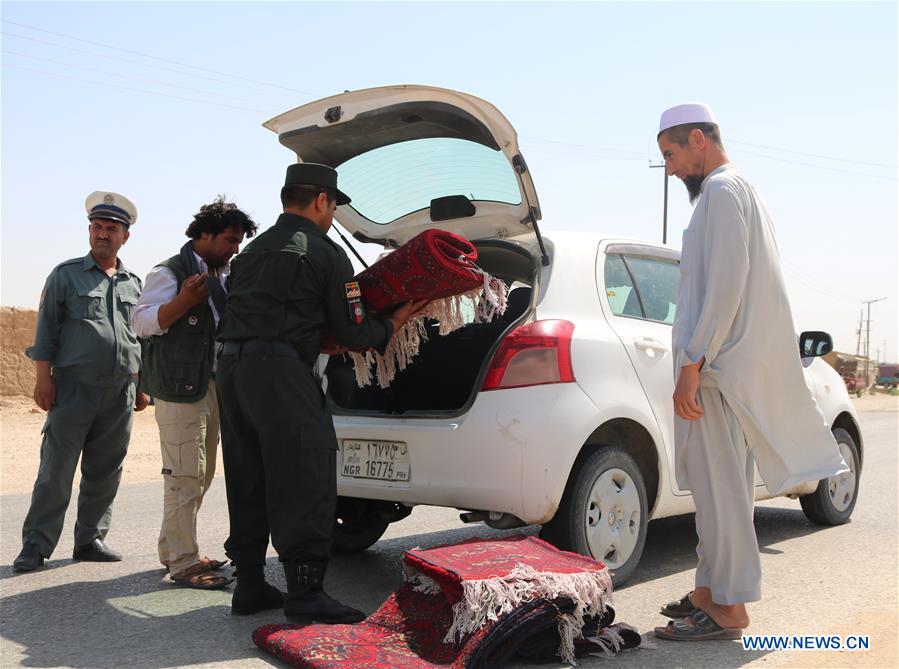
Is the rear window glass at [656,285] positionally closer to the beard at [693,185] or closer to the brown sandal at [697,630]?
the beard at [693,185]

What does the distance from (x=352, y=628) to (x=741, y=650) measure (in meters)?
1.60

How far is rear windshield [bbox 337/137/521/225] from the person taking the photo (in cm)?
492

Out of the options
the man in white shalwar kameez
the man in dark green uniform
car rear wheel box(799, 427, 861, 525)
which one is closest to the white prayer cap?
the man in white shalwar kameez

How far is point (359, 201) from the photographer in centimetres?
560

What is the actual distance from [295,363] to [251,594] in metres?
1.14

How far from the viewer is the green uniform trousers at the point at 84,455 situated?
5.32 metres

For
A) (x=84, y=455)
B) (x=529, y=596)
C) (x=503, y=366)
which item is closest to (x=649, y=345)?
(x=503, y=366)

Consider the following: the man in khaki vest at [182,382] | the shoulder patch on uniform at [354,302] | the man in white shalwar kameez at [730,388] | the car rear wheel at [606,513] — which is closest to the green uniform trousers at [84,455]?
the man in khaki vest at [182,382]

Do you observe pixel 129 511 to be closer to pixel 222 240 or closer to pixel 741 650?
pixel 222 240

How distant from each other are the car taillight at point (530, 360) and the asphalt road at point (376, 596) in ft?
3.85

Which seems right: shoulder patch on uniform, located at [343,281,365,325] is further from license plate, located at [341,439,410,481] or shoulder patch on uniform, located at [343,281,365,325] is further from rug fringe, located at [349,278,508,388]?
license plate, located at [341,439,410,481]

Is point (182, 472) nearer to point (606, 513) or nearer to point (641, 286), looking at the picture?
point (606, 513)

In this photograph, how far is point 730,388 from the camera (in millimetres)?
3971

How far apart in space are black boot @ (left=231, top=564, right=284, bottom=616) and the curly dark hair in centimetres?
180
